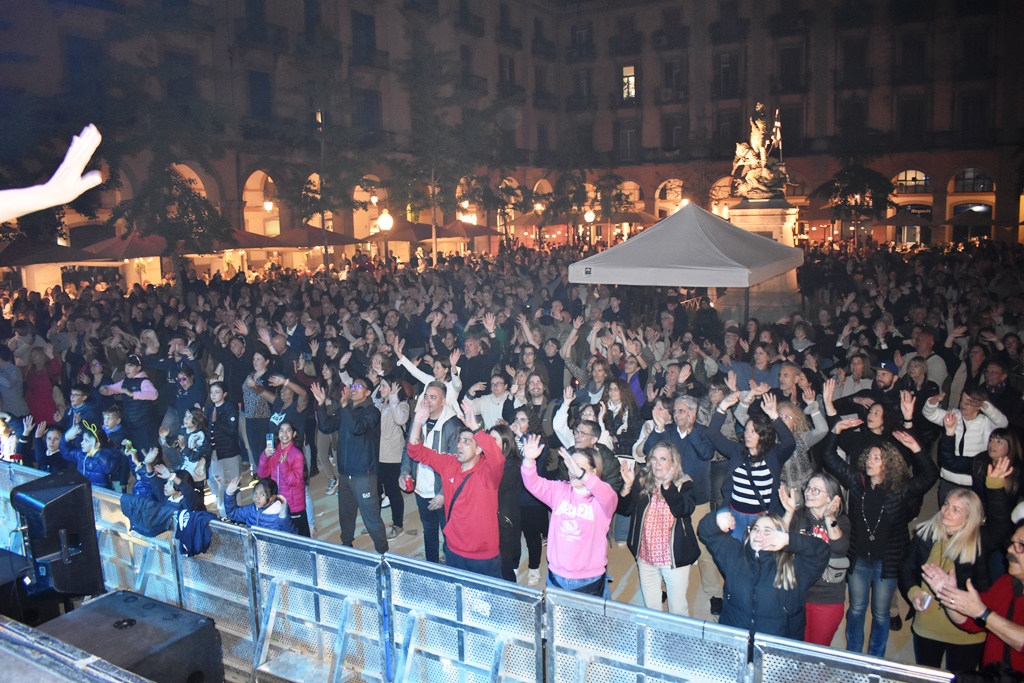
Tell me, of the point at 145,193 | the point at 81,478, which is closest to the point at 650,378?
the point at 81,478

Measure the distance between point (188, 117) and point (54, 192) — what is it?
18392mm

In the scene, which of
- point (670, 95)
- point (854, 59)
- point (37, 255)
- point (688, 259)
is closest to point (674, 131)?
point (670, 95)

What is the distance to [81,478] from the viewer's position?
4.25m

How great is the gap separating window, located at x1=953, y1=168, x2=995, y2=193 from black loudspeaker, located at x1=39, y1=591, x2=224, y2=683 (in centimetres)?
4215

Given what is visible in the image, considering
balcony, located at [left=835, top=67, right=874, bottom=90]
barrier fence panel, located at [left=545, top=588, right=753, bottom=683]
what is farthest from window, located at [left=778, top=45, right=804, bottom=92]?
barrier fence panel, located at [left=545, top=588, right=753, bottom=683]

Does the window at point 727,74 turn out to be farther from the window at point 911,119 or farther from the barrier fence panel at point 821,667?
the barrier fence panel at point 821,667

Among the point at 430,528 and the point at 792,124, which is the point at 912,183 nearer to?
the point at 792,124

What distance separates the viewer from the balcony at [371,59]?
32.0m

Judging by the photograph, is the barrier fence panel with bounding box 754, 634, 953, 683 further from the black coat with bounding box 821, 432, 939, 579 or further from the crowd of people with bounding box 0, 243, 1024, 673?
the black coat with bounding box 821, 432, 939, 579

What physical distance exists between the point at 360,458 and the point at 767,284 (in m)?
12.7

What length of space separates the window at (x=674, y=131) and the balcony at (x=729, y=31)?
14.6 feet

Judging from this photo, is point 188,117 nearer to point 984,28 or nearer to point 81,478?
point 81,478

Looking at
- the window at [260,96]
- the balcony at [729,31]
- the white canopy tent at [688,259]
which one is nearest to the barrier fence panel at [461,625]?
the white canopy tent at [688,259]

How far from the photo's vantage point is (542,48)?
44.8 metres
